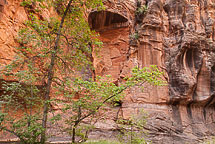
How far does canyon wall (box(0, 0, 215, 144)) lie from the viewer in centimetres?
1393

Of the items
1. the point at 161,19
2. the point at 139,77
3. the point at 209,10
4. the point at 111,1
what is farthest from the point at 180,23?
the point at 139,77

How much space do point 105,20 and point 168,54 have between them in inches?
256

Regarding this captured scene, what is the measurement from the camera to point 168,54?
15.2m

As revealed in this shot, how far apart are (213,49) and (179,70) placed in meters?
4.17

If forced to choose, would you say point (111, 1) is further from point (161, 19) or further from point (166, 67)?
point (166, 67)

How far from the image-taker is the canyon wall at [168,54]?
13930 mm

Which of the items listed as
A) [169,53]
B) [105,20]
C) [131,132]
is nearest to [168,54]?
[169,53]

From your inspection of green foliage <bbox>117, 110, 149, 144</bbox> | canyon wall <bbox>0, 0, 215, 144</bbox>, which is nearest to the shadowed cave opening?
canyon wall <bbox>0, 0, 215, 144</bbox>

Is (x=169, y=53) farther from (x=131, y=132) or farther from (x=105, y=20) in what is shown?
(x=131, y=132)

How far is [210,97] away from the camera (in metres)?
15.6

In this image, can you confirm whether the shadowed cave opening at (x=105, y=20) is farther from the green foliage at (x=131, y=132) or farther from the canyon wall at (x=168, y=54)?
the green foliage at (x=131, y=132)

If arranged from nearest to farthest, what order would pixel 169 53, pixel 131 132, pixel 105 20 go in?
pixel 131 132
pixel 105 20
pixel 169 53

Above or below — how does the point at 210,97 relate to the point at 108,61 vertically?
below

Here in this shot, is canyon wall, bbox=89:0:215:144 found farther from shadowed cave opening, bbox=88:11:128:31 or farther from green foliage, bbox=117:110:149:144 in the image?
green foliage, bbox=117:110:149:144
